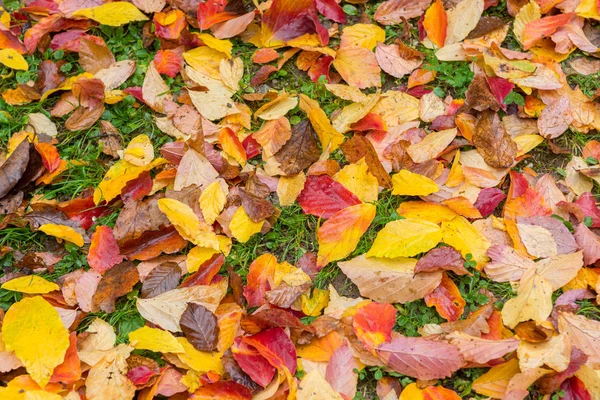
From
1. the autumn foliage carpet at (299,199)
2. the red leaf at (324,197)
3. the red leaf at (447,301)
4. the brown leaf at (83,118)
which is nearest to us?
the autumn foliage carpet at (299,199)

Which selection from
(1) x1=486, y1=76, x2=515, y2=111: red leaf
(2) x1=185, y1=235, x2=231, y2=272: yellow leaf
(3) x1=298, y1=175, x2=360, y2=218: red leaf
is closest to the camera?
(2) x1=185, y1=235, x2=231, y2=272: yellow leaf

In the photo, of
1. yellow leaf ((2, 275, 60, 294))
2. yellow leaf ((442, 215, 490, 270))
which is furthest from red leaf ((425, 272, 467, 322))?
yellow leaf ((2, 275, 60, 294))

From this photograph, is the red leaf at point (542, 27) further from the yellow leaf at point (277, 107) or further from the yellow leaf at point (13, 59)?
the yellow leaf at point (13, 59)

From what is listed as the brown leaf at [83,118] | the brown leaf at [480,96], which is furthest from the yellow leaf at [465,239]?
the brown leaf at [83,118]

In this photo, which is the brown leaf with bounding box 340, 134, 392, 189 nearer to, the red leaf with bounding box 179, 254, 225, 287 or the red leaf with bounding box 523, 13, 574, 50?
the red leaf with bounding box 179, 254, 225, 287

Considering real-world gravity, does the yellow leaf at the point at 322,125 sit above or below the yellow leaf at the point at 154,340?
above

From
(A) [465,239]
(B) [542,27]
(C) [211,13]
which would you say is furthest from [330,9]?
(A) [465,239]
